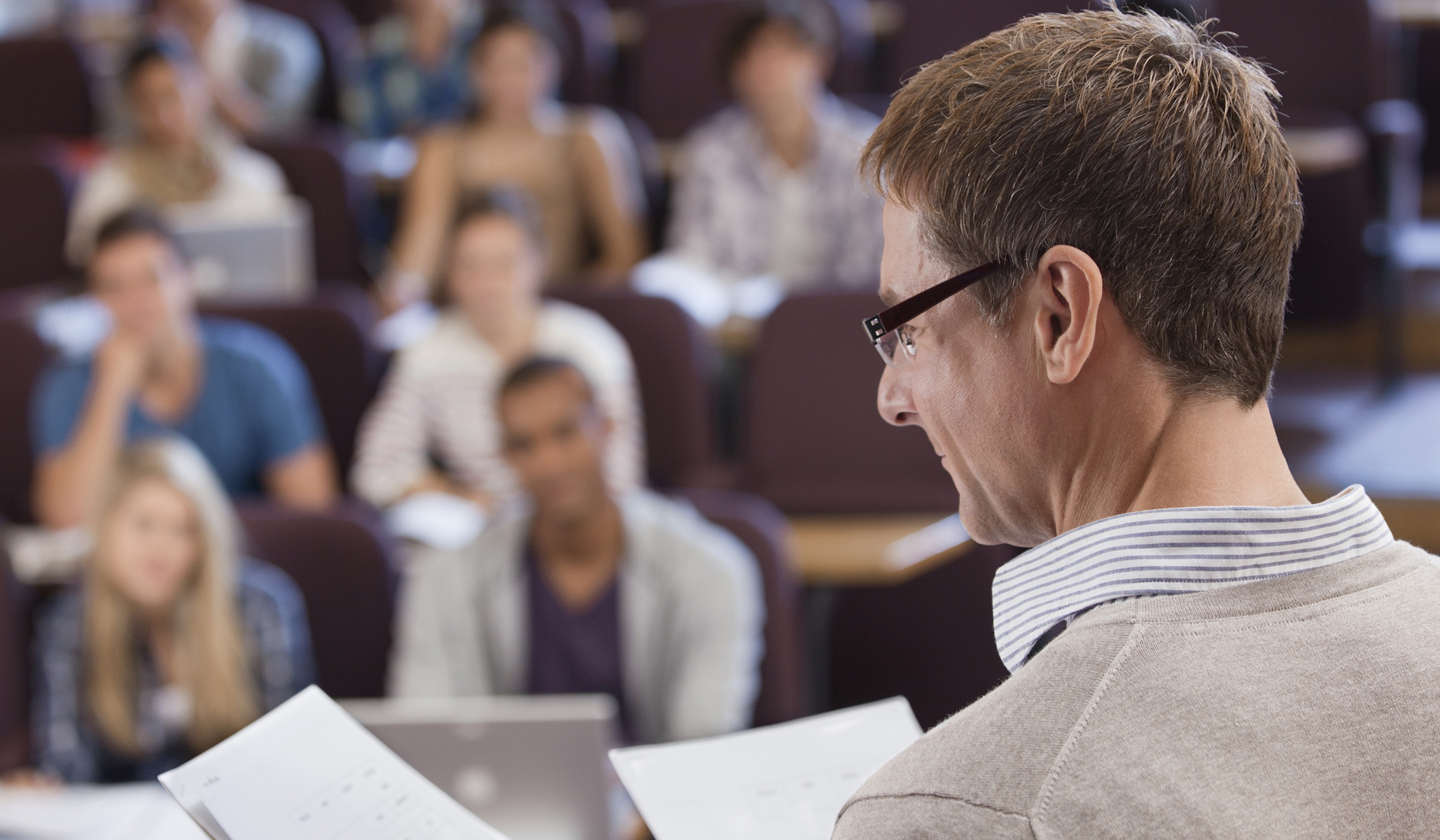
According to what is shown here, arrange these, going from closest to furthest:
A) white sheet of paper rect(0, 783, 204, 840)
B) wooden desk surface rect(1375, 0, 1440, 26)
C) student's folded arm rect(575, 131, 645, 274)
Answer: white sheet of paper rect(0, 783, 204, 840) → student's folded arm rect(575, 131, 645, 274) → wooden desk surface rect(1375, 0, 1440, 26)

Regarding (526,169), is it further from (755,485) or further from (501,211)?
(755,485)

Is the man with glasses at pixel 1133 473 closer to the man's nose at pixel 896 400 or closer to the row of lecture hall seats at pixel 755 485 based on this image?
the man's nose at pixel 896 400

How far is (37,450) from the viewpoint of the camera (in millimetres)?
2512

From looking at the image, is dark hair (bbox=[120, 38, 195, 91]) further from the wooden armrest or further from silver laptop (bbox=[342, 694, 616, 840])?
the wooden armrest

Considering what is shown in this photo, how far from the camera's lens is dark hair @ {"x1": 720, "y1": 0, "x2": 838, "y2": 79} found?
2902mm

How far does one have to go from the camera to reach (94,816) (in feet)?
4.99

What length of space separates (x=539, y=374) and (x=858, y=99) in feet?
5.64

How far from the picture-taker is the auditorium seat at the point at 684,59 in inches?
141

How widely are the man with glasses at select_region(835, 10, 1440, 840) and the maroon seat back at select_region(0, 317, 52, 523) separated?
7.69 feet

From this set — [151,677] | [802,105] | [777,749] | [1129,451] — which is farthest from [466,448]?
[1129,451]

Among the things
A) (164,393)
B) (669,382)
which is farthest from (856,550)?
(164,393)

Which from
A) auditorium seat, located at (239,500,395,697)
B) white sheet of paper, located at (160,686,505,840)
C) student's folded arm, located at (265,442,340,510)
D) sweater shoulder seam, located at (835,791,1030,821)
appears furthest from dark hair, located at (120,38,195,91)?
sweater shoulder seam, located at (835,791,1030,821)

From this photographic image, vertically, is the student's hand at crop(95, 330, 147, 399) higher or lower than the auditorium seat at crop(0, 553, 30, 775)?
higher

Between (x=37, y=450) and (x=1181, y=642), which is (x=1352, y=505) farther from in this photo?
(x=37, y=450)
